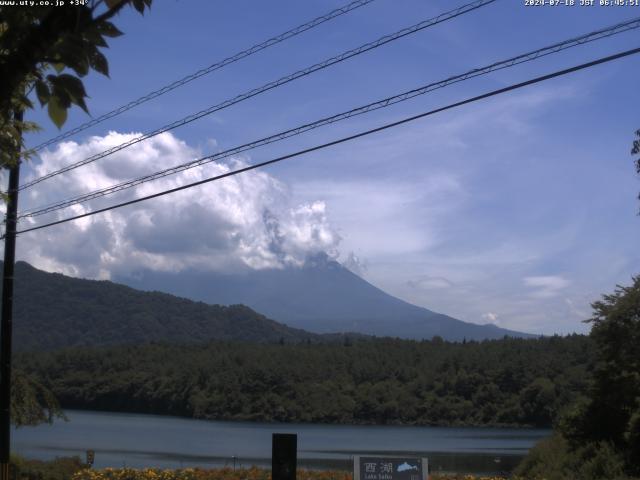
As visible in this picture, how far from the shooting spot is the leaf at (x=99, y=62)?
3.54 meters

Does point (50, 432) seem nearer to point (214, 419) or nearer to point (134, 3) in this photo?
point (214, 419)

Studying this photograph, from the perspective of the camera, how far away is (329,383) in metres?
103

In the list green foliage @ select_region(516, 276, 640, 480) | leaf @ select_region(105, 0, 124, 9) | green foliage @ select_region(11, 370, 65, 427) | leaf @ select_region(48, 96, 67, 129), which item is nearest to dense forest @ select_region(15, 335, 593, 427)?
green foliage @ select_region(516, 276, 640, 480)

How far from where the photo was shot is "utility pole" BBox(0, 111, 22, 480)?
16234 millimetres

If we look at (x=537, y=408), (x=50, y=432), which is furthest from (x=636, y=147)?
(x=537, y=408)

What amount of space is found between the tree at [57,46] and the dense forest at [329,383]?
8559 centimetres

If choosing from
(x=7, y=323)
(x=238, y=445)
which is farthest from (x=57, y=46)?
(x=238, y=445)

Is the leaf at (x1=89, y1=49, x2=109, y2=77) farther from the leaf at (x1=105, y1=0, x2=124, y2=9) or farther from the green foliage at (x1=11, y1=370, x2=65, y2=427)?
the green foliage at (x1=11, y1=370, x2=65, y2=427)

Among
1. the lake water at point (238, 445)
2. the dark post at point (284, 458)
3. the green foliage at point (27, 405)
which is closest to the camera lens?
the dark post at point (284, 458)

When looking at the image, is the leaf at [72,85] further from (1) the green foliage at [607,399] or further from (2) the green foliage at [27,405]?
(1) the green foliage at [607,399]

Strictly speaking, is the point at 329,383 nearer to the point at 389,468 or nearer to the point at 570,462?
the point at 570,462

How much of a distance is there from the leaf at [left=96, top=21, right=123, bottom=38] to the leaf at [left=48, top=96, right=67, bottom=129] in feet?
1.11

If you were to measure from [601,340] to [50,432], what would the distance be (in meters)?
55.4

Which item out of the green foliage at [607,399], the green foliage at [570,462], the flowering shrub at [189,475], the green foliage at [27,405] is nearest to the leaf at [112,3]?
the flowering shrub at [189,475]
